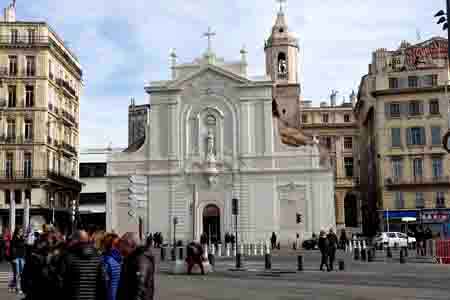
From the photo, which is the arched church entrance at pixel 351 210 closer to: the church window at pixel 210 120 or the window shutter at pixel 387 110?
the window shutter at pixel 387 110

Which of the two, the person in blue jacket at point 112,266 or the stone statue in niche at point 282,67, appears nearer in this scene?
the person in blue jacket at point 112,266

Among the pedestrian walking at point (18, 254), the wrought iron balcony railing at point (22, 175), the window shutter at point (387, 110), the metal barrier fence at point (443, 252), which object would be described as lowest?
the metal barrier fence at point (443, 252)

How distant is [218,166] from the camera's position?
180 ft

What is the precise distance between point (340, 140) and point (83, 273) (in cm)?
8199

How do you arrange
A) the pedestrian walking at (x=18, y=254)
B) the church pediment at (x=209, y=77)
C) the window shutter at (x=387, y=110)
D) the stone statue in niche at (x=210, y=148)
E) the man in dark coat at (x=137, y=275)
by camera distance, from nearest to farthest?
1. the man in dark coat at (x=137, y=275)
2. the pedestrian walking at (x=18, y=254)
3. the stone statue in niche at (x=210, y=148)
4. the church pediment at (x=209, y=77)
5. the window shutter at (x=387, y=110)

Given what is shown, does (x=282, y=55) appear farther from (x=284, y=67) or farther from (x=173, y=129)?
(x=173, y=129)

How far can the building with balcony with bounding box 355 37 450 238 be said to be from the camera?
58.0m

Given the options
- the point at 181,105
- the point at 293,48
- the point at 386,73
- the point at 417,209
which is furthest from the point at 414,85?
the point at 181,105

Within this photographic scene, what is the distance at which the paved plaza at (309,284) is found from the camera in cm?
1633

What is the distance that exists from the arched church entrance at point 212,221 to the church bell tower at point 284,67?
795 inches

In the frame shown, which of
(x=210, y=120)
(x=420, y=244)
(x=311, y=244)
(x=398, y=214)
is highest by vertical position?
(x=210, y=120)

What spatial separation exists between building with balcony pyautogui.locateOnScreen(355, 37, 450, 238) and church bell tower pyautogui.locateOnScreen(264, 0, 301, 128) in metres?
13.0

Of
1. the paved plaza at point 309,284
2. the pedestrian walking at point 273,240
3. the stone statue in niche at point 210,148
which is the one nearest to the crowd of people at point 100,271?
the paved plaza at point 309,284

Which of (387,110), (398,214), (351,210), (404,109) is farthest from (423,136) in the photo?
(351,210)
